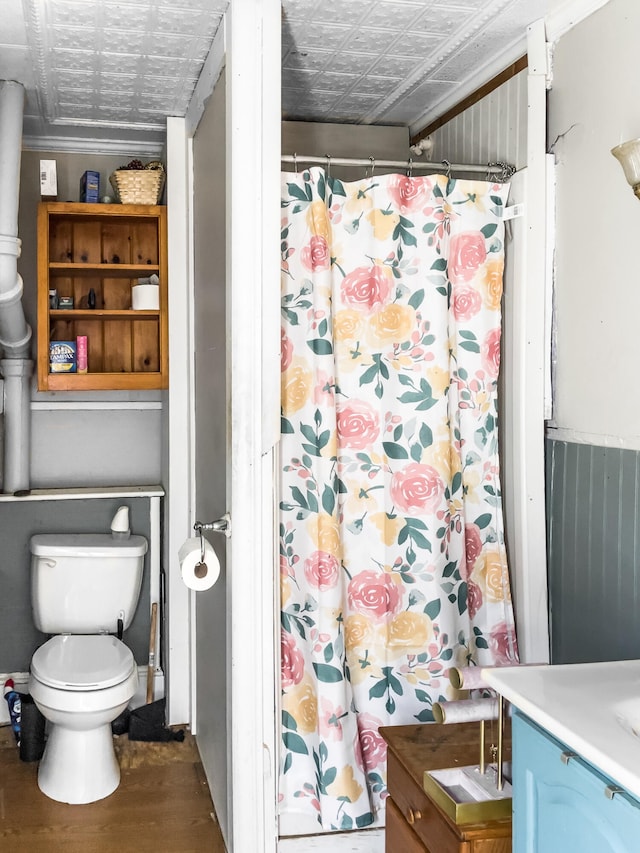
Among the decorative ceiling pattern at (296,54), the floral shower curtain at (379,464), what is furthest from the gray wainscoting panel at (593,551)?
the decorative ceiling pattern at (296,54)

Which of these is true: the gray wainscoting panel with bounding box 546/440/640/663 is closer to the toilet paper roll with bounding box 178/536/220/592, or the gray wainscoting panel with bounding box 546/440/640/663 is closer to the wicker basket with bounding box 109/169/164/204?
the toilet paper roll with bounding box 178/536/220/592

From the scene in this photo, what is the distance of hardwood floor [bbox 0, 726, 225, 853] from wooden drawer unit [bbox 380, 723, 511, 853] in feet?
2.64

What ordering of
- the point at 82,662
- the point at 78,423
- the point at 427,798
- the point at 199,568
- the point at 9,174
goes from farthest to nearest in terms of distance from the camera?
the point at 78,423, the point at 82,662, the point at 9,174, the point at 199,568, the point at 427,798

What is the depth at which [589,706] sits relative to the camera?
1.41m

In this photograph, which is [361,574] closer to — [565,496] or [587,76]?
[565,496]

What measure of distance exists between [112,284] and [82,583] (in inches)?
48.4

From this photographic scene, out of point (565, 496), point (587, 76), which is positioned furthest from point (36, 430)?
point (587, 76)

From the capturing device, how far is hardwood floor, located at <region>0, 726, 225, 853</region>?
8.36 feet

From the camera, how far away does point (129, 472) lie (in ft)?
11.7

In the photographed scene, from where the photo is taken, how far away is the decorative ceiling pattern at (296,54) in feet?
7.16

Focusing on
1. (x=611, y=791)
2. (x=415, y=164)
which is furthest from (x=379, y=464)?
(x=611, y=791)

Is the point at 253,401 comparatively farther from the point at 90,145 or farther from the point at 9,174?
the point at 90,145

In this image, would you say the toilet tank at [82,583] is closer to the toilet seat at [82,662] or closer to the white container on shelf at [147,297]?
the toilet seat at [82,662]

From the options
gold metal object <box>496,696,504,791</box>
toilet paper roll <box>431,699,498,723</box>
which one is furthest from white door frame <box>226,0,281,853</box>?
gold metal object <box>496,696,504,791</box>
